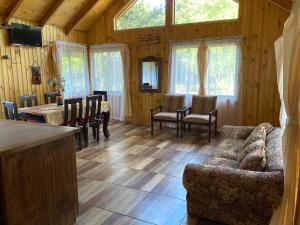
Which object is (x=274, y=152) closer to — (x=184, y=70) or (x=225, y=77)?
(x=225, y=77)

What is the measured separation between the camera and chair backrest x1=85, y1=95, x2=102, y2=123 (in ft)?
14.6

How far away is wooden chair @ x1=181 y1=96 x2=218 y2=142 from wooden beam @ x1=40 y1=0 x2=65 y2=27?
346 centimetres

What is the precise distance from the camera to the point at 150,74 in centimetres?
612

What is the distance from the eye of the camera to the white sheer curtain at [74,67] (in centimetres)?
602

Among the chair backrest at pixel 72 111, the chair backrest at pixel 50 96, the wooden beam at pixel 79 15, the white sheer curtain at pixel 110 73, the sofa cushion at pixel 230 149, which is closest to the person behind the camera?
the sofa cushion at pixel 230 149

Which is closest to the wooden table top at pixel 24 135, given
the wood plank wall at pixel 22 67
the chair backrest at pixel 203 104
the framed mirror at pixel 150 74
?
the wood plank wall at pixel 22 67

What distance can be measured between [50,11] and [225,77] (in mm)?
4018

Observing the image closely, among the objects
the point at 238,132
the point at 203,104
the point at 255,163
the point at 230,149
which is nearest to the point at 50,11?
the point at 203,104

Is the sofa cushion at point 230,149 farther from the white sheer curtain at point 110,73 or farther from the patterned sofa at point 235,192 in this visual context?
the white sheer curtain at point 110,73

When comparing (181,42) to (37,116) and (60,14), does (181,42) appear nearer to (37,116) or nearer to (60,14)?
(60,14)

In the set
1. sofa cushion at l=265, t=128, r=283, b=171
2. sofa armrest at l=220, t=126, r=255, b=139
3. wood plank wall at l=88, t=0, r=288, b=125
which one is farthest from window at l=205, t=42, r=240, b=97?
sofa cushion at l=265, t=128, r=283, b=171

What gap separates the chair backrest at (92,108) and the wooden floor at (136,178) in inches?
20.5

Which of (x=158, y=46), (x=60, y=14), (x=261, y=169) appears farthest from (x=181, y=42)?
(x=261, y=169)

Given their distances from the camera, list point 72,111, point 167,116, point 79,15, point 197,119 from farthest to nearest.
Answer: point 79,15 → point 167,116 → point 197,119 → point 72,111
